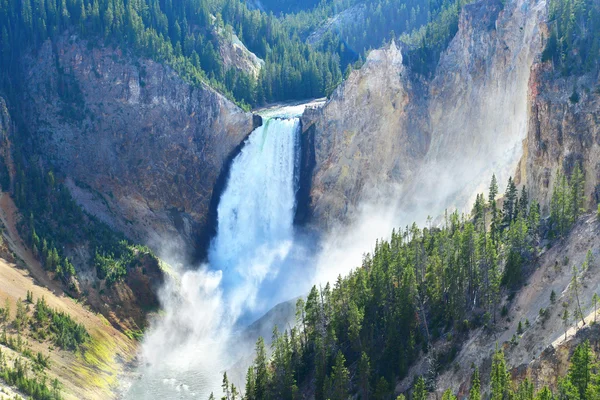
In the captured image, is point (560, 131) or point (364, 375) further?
point (560, 131)

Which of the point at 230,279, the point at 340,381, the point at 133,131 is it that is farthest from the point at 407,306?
the point at 133,131

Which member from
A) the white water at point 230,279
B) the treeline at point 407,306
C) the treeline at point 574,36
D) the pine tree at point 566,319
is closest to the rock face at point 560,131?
the treeline at point 574,36

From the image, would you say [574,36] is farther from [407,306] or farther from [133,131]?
[133,131]

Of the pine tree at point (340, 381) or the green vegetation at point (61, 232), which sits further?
the green vegetation at point (61, 232)

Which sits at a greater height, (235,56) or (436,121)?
(235,56)

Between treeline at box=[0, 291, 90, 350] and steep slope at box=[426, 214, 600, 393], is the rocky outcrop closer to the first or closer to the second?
treeline at box=[0, 291, 90, 350]

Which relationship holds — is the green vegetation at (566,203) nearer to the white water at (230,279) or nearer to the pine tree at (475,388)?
the pine tree at (475,388)
